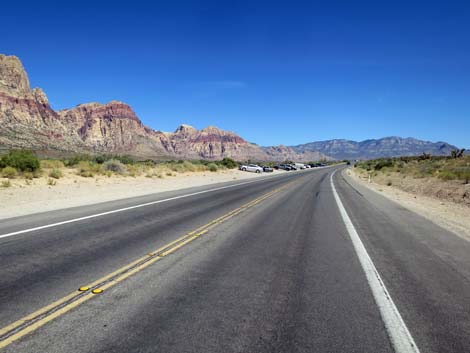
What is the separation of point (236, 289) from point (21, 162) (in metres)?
26.2

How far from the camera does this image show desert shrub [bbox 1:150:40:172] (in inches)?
1024

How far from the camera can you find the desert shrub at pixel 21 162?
26.0m

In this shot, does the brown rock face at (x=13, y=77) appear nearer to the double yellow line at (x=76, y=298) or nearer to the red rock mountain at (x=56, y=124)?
the red rock mountain at (x=56, y=124)

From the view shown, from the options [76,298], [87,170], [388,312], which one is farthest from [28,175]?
[388,312]

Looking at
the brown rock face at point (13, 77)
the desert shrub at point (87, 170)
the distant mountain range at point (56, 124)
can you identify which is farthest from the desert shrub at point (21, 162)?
the brown rock face at point (13, 77)

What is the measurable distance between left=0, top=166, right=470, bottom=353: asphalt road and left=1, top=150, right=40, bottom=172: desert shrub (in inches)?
A: 712

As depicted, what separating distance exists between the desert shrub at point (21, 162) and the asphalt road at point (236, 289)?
18072mm

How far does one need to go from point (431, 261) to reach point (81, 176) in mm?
28101

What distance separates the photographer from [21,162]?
2614 centimetres

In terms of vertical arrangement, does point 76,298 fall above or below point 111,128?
below

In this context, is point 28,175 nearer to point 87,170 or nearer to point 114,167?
point 87,170

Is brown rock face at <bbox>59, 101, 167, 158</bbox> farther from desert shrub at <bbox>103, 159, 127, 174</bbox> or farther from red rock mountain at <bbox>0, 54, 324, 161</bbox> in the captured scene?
desert shrub at <bbox>103, 159, 127, 174</bbox>

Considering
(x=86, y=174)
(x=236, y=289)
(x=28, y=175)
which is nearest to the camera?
(x=236, y=289)

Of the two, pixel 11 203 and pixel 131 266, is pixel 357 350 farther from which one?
pixel 11 203
